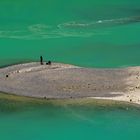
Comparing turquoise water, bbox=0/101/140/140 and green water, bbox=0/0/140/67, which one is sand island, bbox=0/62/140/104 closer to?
turquoise water, bbox=0/101/140/140

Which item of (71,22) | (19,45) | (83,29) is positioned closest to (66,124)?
(19,45)

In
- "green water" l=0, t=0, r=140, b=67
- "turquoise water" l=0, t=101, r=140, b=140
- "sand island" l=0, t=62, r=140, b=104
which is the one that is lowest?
"turquoise water" l=0, t=101, r=140, b=140

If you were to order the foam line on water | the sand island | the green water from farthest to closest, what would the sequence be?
the foam line on water → the green water → the sand island

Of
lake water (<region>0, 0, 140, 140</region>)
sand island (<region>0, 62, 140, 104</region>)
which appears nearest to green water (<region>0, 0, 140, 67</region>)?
lake water (<region>0, 0, 140, 140</region>)

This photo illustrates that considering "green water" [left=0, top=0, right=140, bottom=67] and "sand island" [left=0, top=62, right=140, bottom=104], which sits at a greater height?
"green water" [left=0, top=0, right=140, bottom=67]

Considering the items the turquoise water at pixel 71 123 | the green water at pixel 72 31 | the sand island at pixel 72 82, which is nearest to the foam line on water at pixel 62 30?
the green water at pixel 72 31

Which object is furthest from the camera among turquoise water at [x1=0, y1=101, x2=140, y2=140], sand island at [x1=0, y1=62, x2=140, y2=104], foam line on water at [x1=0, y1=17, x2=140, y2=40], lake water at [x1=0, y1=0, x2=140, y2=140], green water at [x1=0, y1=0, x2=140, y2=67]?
foam line on water at [x1=0, y1=17, x2=140, y2=40]

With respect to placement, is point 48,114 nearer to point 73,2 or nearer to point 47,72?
point 47,72
